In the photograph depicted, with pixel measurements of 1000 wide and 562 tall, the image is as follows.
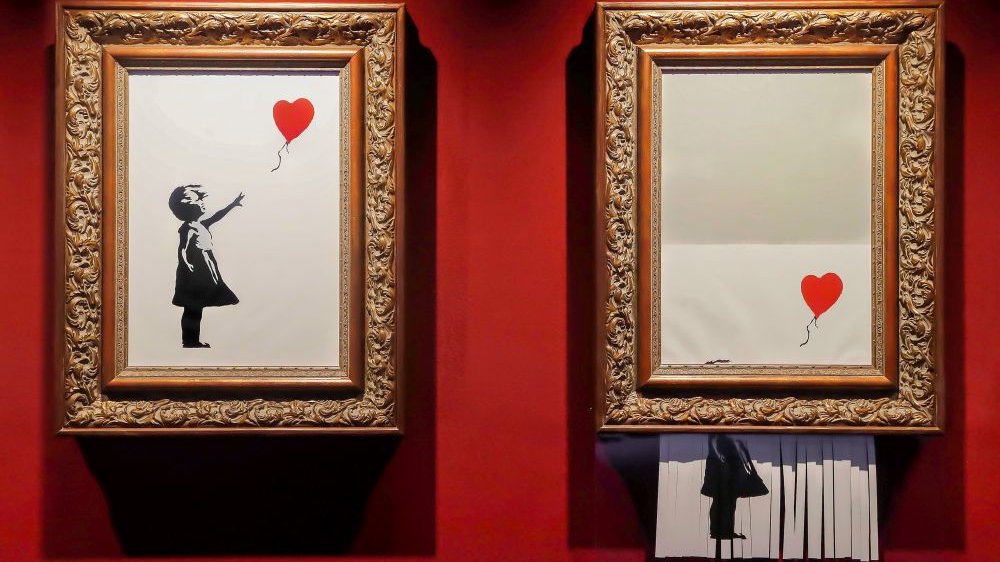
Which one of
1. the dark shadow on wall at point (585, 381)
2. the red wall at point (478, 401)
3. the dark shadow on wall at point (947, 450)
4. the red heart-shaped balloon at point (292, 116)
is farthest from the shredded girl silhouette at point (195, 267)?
the dark shadow on wall at point (947, 450)

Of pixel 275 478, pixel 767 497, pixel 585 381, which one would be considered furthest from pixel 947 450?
pixel 275 478

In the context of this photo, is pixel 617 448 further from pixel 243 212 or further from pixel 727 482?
pixel 243 212

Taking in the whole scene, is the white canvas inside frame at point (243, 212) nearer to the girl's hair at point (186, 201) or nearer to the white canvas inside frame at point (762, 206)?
the girl's hair at point (186, 201)

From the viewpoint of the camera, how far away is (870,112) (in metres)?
1.42

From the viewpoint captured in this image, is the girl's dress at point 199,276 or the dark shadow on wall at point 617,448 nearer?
the girl's dress at point 199,276

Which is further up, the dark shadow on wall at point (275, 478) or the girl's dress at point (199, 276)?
the girl's dress at point (199, 276)

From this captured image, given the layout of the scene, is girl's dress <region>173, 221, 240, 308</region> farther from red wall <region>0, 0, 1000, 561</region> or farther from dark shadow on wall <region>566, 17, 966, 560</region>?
dark shadow on wall <region>566, 17, 966, 560</region>

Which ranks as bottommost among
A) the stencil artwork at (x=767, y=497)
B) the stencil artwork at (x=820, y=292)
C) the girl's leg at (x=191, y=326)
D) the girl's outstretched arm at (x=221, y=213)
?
the stencil artwork at (x=767, y=497)

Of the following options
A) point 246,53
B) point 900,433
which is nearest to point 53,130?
point 246,53

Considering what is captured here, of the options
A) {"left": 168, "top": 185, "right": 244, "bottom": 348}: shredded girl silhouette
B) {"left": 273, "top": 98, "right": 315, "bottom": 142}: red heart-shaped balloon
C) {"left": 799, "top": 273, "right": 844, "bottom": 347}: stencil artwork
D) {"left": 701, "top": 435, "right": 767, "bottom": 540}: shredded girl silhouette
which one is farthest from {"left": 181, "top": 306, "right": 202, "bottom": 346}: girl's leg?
{"left": 799, "top": 273, "right": 844, "bottom": 347}: stencil artwork

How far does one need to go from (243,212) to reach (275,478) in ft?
1.68

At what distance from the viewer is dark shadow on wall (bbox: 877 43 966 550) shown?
154cm

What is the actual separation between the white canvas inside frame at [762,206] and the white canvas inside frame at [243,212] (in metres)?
0.60

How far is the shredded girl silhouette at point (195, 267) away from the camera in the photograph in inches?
55.9
